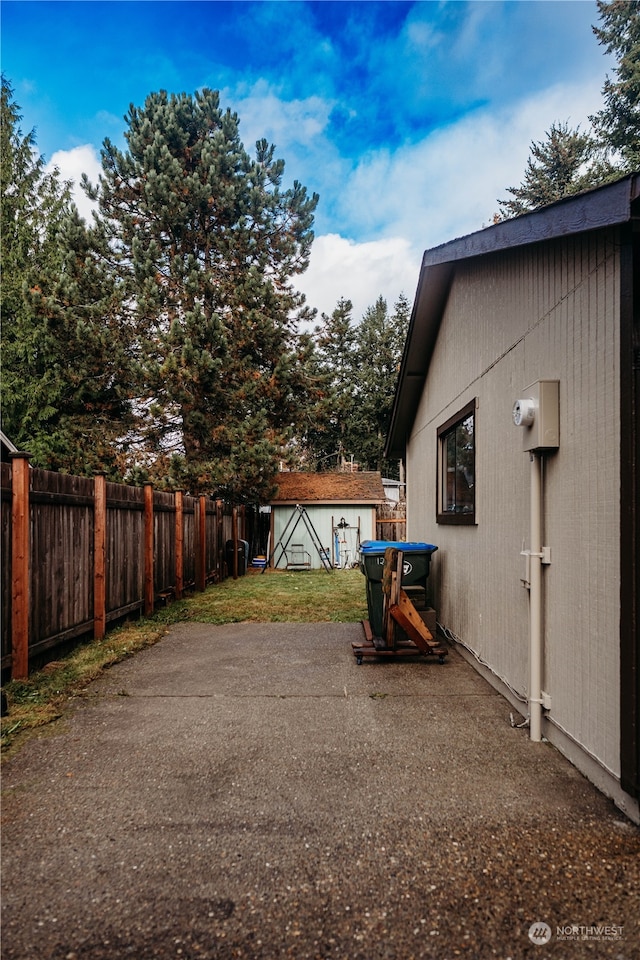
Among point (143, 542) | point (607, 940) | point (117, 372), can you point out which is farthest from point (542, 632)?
point (117, 372)

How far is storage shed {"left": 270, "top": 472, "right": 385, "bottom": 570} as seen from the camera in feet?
56.3

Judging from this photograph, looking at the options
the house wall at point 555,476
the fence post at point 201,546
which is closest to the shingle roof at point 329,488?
the fence post at point 201,546

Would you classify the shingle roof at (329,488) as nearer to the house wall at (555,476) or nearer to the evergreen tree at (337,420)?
the evergreen tree at (337,420)

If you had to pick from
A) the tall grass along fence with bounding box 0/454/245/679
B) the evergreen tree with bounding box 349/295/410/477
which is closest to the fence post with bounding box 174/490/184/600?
the tall grass along fence with bounding box 0/454/245/679

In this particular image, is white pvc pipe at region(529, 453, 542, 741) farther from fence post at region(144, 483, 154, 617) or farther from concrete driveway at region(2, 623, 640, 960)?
fence post at region(144, 483, 154, 617)

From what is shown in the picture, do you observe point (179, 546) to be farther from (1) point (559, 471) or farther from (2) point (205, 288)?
(2) point (205, 288)

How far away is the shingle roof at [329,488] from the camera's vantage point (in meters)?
17.2

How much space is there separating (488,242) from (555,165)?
2382cm

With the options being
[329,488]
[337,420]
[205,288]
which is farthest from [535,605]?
[337,420]

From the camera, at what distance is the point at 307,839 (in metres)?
2.30

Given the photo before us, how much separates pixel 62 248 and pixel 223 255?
182 inches

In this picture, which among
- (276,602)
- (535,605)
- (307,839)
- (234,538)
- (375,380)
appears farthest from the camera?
(375,380)

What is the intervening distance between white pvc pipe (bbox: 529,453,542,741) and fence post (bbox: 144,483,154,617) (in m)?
5.69

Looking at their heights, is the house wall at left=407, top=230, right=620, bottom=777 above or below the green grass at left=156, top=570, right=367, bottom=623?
above
